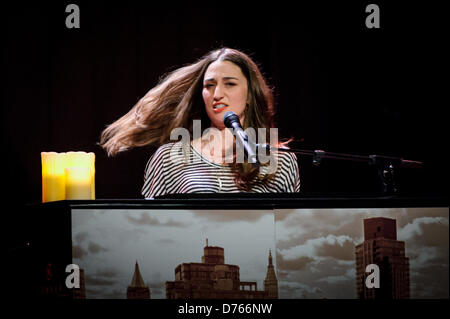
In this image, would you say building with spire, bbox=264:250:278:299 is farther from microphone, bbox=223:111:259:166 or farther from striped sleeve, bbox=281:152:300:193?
striped sleeve, bbox=281:152:300:193

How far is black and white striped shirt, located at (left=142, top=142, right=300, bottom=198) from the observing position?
274 centimetres

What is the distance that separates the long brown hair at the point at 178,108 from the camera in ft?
10.00

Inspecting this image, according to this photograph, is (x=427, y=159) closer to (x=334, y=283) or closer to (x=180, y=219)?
(x=334, y=283)

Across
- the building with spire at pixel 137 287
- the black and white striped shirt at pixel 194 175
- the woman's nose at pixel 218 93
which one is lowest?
the building with spire at pixel 137 287

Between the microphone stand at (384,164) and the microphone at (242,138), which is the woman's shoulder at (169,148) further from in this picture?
the microphone stand at (384,164)

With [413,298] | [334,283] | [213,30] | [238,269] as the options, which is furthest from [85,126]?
[413,298]

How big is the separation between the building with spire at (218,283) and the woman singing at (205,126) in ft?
3.04

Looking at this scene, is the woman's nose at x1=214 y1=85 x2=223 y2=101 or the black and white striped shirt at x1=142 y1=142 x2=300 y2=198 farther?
the woman's nose at x1=214 y1=85 x2=223 y2=101

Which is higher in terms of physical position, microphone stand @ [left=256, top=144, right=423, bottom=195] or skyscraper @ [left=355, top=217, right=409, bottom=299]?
microphone stand @ [left=256, top=144, right=423, bottom=195]

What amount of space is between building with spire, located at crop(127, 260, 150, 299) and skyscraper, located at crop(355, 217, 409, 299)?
2.50 ft

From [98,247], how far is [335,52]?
2043 millimetres

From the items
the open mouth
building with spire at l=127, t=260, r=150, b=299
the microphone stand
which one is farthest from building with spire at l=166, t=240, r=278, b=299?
the open mouth

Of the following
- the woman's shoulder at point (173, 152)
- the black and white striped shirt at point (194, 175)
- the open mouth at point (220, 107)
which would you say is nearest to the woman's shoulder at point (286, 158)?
the black and white striped shirt at point (194, 175)

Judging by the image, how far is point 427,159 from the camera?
3145mm
